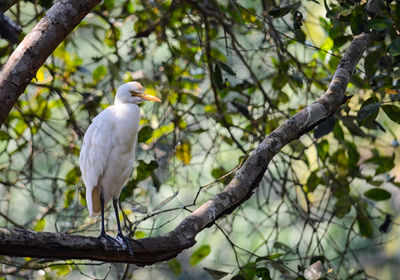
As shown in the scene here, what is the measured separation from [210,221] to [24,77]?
0.74 metres

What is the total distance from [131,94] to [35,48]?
0.86m

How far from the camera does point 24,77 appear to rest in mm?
1688

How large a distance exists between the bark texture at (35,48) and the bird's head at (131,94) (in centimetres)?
72

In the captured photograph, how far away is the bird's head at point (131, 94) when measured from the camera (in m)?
2.54

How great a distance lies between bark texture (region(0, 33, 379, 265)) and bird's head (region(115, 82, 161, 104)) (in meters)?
0.72

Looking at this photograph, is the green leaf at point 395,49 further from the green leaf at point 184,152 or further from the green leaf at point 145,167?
the green leaf at point 184,152

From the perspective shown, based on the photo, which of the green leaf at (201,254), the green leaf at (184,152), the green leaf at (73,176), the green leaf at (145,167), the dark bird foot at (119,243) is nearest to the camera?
the dark bird foot at (119,243)

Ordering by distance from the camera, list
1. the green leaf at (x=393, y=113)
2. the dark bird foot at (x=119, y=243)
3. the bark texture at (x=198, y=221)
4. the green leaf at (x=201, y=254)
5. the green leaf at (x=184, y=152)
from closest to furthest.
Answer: the bark texture at (x=198, y=221) < the dark bird foot at (x=119, y=243) < the green leaf at (x=393, y=113) < the green leaf at (x=201, y=254) < the green leaf at (x=184, y=152)

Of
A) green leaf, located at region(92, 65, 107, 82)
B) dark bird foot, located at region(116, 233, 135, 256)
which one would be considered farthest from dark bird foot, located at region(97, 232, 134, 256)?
green leaf, located at region(92, 65, 107, 82)

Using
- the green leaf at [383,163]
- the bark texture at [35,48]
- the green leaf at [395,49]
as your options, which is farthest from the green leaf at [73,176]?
the green leaf at [395,49]

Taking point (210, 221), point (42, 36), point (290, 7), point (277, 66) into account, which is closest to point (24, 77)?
point (42, 36)

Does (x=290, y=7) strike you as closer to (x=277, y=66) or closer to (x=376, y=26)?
(x=376, y=26)

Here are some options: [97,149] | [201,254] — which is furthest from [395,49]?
[201,254]

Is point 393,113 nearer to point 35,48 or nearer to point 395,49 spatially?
point 395,49
